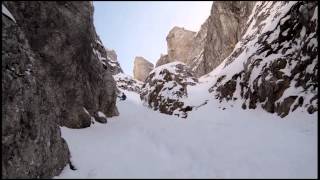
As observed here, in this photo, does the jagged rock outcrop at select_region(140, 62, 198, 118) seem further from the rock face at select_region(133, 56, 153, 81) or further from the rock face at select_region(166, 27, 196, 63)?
the rock face at select_region(133, 56, 153, 81)

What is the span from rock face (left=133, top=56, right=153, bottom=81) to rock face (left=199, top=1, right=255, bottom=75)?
49470 millimetres

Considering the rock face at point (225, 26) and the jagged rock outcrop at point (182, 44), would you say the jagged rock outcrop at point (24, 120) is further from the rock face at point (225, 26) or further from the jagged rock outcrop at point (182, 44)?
the jagged rock outcrop at point (182, 44)

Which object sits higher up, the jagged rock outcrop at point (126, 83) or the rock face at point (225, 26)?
the rock face at point (225, 26)

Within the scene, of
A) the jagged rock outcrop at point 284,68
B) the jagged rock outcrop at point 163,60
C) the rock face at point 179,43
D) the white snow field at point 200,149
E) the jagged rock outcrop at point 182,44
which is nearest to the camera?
the white snow field at point 200,149

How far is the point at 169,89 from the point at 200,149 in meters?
16.7

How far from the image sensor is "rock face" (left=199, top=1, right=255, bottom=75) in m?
42.6

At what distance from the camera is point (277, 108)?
683 inches

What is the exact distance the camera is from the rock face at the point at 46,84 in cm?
943

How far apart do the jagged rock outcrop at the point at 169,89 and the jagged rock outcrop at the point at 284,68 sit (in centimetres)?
468

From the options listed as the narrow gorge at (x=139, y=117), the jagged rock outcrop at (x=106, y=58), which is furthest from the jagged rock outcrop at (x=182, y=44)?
the narrow gorge at (x=139, y=117)

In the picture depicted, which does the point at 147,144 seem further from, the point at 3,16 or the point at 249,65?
the point at 249,65

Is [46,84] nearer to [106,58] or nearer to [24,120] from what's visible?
[24,120]

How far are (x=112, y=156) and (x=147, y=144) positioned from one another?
2067 millimetres

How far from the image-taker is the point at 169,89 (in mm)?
29578
